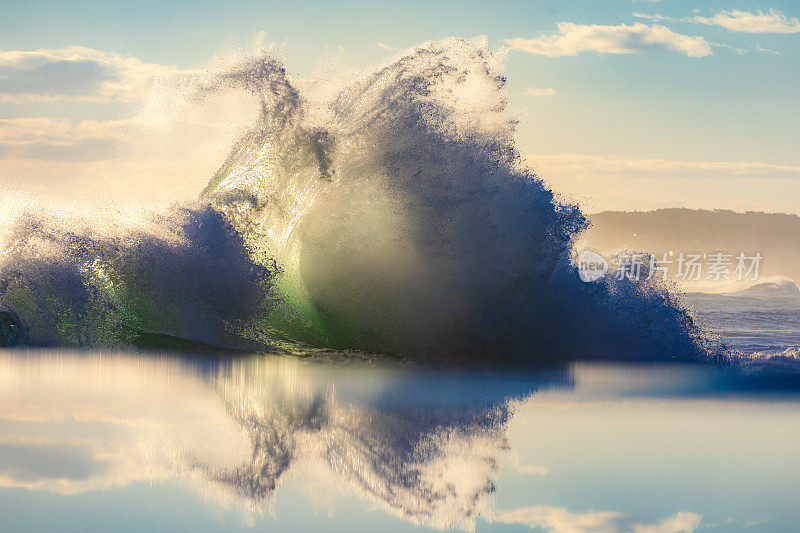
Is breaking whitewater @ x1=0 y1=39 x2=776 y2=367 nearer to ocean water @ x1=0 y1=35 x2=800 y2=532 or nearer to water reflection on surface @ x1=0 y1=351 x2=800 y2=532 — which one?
ocean water @ x1=0 y1=35 x2=800 y2=532

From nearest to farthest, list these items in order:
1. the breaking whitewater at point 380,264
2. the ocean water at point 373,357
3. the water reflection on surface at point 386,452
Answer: the water reflection on surface at point 386,452 → the ocean water at point 373,357 → the breaking whitewater at point 380,264

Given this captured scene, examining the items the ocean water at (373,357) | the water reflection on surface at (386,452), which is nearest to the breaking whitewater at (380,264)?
the ocean water at (373,357)

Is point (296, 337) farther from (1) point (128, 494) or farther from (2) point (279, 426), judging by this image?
(1) point (128, 494)

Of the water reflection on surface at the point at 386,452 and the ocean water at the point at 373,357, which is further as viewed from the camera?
the ocean water at the point at 373,357

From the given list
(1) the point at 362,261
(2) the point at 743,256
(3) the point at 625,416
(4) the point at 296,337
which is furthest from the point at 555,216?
(2) the point at 743,256

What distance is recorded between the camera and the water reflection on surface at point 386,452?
337 centimetres

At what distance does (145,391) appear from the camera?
19.5ft

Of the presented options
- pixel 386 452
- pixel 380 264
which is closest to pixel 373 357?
pixel 380 264

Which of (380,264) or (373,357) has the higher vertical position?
(380,264)

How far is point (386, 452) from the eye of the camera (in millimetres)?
4316

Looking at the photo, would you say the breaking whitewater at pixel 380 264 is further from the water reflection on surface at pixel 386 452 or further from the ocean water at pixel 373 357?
the water reflection on surface at pixel 386 452

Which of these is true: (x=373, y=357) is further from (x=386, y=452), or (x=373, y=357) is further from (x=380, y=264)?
(x=386, y=452)

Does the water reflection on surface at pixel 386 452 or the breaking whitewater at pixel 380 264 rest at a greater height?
the breaking whitewater at pixel 380 264

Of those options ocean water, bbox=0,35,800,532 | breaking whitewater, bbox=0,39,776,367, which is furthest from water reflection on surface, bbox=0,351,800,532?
breaking whitewater, bbox=0,39,776,367
